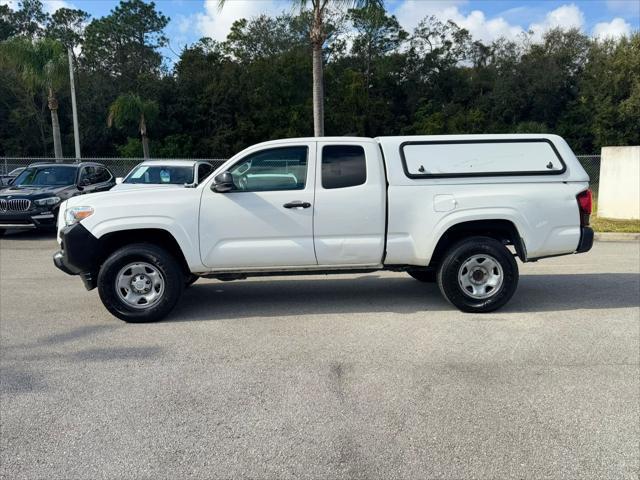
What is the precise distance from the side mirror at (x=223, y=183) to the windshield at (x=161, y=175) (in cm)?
723

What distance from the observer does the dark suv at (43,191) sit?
12.0m

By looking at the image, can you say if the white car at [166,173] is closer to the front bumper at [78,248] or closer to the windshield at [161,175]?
the windshield at [161,175]

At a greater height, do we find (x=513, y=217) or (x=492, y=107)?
(x=492, y=107)

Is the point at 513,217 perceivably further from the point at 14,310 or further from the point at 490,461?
the point at 14,310

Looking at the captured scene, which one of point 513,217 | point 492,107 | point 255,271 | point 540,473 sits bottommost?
point 540,473

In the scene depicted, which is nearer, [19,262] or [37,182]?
[19,262]

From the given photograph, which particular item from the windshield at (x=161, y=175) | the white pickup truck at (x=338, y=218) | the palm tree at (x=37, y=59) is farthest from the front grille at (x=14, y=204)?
the palm tree at (x=37, y=59)

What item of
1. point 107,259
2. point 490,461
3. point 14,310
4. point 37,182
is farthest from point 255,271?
point 37,182

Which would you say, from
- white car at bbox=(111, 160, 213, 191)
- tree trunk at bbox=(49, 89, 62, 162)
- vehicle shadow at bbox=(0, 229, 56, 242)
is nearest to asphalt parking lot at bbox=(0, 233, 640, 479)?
white car at bbox=(111, 160, 213, 191)

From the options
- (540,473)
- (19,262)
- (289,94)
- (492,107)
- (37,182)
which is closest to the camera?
(540,473)

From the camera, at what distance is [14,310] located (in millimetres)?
6324

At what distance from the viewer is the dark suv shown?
39.2ft

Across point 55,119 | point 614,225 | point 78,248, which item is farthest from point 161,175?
point 55,119

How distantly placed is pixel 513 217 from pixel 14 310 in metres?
5.81
